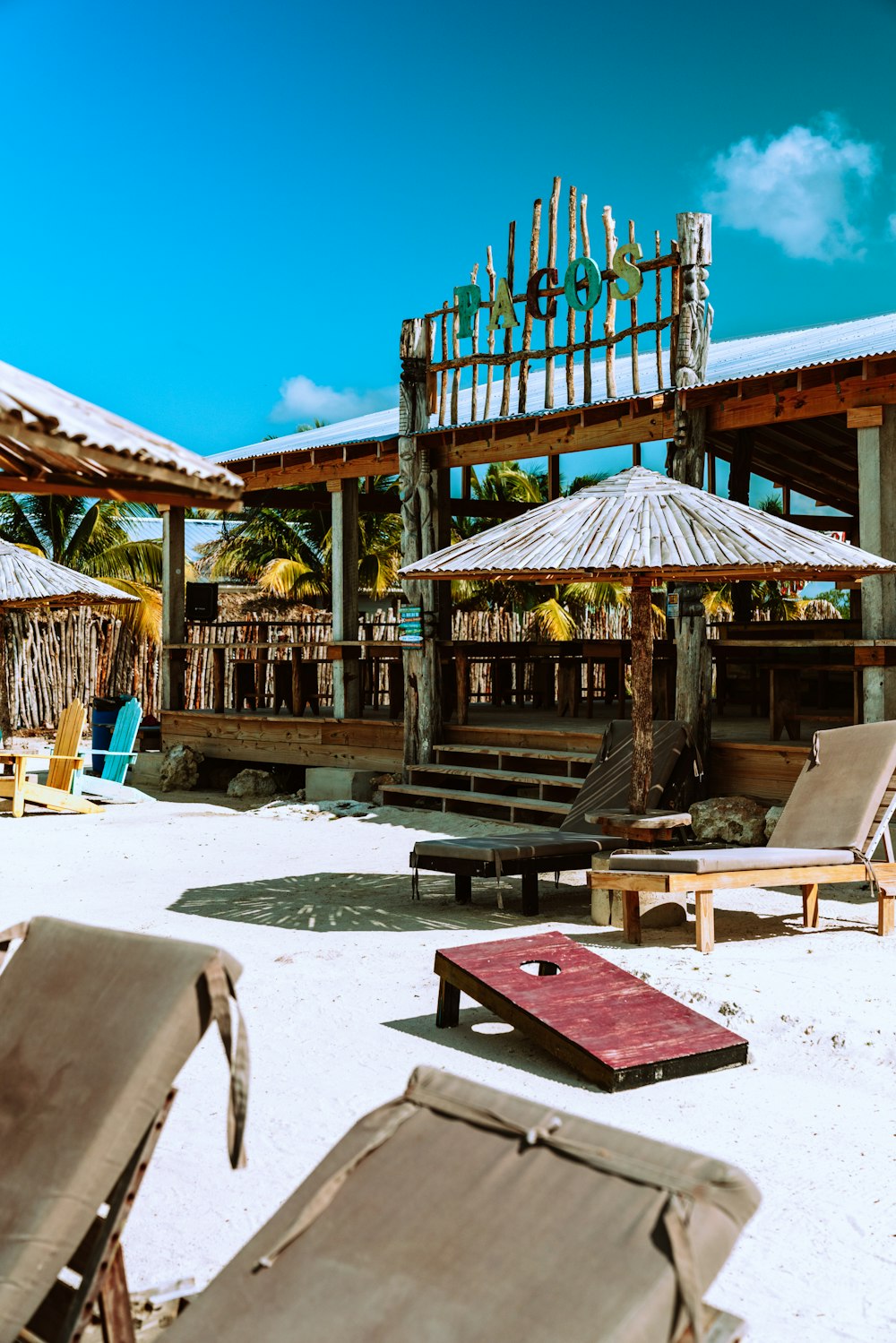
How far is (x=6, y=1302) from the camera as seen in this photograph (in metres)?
2.14

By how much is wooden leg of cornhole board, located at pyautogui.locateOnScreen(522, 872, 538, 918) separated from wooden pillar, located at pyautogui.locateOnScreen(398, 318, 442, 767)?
4.90m

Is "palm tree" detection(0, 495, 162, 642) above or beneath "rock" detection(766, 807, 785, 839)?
above

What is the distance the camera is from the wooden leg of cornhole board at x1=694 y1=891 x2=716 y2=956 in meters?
6.21

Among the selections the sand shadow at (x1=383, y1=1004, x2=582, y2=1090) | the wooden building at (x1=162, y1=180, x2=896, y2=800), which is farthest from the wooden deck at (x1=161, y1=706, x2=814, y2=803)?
the sand shadow at (x1=383, y1=1004, x2=582, y2=1090)

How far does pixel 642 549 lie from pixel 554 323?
5267 mm

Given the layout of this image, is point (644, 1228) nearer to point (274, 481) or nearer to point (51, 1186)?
point (51, 1186)

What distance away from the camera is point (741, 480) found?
12734 mm

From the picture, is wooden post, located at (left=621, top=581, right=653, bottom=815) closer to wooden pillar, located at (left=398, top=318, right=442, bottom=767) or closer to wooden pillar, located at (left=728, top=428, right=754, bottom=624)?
wooden pillar, located at (left=728, top=428, right=754, bottom=624)

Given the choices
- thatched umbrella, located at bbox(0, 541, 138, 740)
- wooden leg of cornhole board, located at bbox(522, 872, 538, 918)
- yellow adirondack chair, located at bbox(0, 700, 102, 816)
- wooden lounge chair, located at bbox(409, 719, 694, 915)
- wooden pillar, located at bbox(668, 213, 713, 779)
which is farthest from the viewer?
thatched umbrella, located at bbox(0, 541, 138, 740)

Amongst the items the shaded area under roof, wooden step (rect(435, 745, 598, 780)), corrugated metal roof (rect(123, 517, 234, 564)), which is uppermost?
corrugated metal roof (rect(123, 517, 234, 564))

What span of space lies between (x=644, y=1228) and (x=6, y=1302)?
1.08m

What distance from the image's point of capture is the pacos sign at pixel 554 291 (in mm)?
10797

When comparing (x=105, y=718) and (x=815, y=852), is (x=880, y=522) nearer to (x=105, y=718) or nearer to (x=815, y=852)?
(x=815, y=852)

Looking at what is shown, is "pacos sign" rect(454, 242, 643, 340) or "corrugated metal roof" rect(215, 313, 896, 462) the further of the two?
"pacos sign" rect(454, 242, 643, 340)
